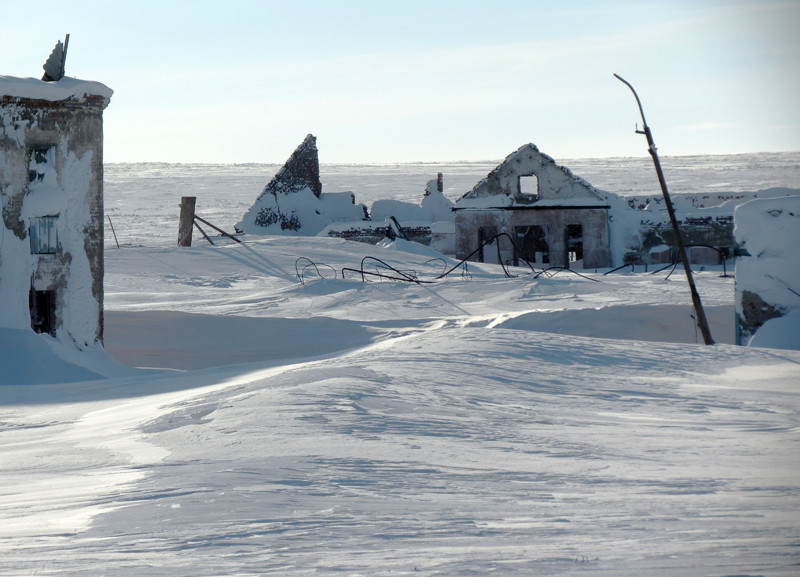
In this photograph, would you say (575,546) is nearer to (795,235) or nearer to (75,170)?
(795,235)

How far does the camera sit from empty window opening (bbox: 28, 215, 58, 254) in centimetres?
1093

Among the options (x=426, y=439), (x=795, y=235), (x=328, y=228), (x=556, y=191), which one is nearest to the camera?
A: (x=426, y=439)

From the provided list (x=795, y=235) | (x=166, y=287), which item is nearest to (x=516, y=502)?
(x=795, y=235)

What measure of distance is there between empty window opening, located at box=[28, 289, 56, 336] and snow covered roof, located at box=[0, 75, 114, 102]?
7.81 ft

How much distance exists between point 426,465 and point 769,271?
7294 mm

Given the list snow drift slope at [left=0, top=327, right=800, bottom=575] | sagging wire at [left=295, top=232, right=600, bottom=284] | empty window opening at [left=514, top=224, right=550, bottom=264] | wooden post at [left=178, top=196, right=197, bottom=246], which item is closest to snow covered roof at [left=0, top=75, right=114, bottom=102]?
snow drift slope at [left=0, top=327, right=800, bottom=575]

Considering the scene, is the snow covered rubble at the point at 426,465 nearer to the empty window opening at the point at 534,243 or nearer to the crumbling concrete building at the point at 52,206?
the crumbling concrete building at the point at 52,206

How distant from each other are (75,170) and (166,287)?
22.4 feet

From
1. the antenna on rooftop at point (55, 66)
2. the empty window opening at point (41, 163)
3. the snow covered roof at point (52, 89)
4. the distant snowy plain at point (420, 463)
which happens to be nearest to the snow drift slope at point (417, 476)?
the distant snowy plain at point (420, 463)

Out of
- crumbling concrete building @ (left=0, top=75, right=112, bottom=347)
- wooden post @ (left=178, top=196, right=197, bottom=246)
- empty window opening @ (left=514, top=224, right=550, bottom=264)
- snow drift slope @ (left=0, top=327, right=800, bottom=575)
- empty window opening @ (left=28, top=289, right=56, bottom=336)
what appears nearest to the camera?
snow drift slope @ (left=0, top=327, right=800, bottom=575)

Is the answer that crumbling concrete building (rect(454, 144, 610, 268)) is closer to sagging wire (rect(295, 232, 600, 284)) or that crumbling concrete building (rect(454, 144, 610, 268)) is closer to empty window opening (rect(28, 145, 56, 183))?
sagging wire (rect(295, 232, 600, 284))

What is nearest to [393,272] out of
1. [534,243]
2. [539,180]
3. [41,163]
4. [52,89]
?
[539,180]

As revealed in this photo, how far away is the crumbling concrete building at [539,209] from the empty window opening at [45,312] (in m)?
16.3

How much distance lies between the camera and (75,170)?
1128cm
